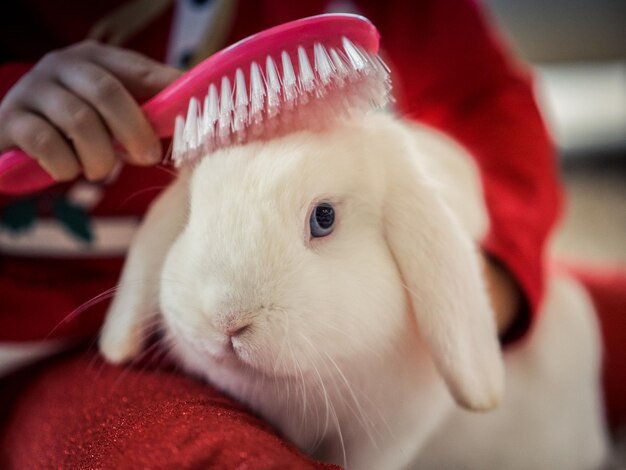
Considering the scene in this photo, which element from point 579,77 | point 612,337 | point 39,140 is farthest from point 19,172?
point 579,77

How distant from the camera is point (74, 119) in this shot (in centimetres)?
36

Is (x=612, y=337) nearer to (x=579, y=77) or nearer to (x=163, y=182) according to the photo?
(x=579, y=77)

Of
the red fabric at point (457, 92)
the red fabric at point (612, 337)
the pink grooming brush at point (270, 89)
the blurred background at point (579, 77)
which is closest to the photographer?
the pink grooming brush at point (270, 89)

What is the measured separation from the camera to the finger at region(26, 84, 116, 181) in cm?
36

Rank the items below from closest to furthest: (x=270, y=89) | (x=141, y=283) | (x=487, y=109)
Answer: (x=270, y=89)
(x=141, y=283)
(x=487, y=109)

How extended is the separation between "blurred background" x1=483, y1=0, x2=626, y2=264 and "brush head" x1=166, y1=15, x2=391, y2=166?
0.68m

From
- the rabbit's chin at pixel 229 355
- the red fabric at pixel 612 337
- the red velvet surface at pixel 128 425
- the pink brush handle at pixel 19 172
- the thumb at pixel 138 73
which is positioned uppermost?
the thumb at pixel 138 73

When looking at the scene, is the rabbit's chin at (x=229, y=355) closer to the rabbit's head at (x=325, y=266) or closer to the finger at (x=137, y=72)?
the rabbit's head at (x=325, y=266)

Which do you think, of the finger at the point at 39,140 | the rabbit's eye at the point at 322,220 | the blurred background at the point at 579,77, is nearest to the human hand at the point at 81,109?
the finger at the point at 39,140

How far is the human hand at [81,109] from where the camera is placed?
14.0 inches

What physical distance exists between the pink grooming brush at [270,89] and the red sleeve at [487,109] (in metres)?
0.14

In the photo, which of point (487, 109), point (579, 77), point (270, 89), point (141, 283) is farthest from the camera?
point (579, 77)

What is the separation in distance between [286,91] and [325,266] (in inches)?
4.3

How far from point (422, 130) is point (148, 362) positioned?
29 centimetres
